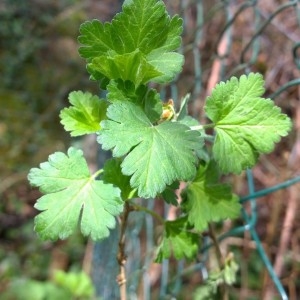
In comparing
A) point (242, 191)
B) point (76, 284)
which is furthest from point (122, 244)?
point (242, 191)

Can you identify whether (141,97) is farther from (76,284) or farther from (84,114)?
(76,284)

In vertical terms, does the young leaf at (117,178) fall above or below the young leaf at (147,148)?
below

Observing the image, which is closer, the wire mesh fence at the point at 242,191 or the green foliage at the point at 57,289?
the wire mesh fence at the point at 242,191

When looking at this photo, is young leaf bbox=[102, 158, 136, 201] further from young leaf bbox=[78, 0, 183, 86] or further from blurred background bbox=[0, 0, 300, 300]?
blurred background bbox=[0, 0, 300, 300]

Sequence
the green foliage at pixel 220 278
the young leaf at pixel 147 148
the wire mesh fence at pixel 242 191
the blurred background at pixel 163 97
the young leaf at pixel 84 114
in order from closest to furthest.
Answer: the young leaf at pixel 147 148 < the young leaf at pixel 84 114 < the green foliage at pixel 220 278 < the wire mesh fence at pixel 242 191 < the blurred background at pixel 163 97

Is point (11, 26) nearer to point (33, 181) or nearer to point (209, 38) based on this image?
point (209, 38)

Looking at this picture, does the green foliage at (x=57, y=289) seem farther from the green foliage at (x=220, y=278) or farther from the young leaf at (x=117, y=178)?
the young leaf at (x=117, y=178)

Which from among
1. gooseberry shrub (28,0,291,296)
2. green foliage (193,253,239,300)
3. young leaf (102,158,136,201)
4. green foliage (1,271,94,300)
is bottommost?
green foliage (1,271,94,300)

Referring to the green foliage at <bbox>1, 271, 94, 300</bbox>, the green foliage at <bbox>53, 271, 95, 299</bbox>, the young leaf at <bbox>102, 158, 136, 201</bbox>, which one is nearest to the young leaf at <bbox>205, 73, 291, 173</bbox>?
the young leaf at <bbox>102, 158, 136, 201</bbox>

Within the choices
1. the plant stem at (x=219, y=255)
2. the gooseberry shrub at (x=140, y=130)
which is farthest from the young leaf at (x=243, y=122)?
the plant stem at (x=219, y=255)
